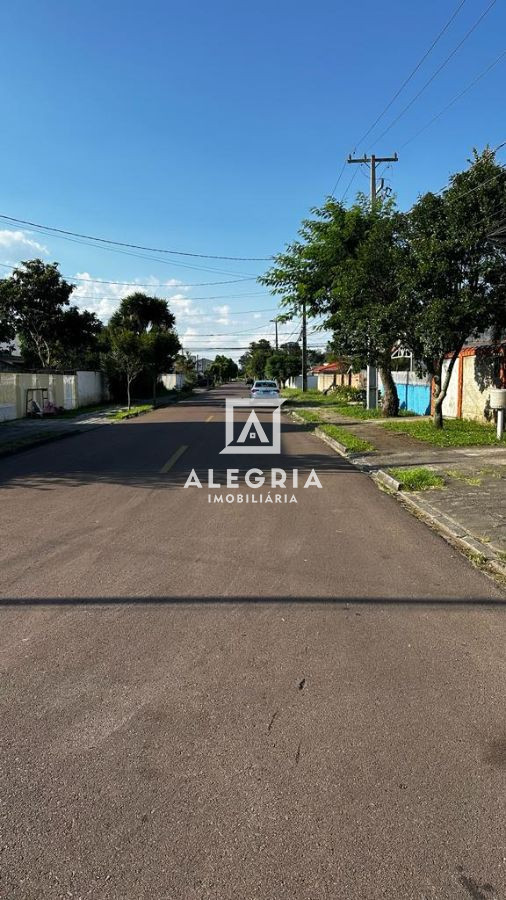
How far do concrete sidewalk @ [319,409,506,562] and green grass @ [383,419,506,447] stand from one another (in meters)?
0.48

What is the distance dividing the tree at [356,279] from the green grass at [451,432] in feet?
8.26

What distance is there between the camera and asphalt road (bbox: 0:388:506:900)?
2.33m

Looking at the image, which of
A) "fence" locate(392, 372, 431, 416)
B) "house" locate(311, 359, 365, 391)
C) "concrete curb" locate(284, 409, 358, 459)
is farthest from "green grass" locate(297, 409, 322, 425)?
"house" locate(311, 359, 365, 391)

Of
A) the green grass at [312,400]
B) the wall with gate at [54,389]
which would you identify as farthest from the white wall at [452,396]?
the wall with gate at [54,389]

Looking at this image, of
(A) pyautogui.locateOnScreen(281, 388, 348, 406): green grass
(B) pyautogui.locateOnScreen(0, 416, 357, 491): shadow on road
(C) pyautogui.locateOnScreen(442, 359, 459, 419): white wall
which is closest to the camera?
(B) pyautogui.locateOnScreen(0, 416, 357, 491): shadow on road

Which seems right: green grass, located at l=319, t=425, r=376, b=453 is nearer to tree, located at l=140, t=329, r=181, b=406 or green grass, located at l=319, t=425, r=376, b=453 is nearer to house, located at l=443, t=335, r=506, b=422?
house, located at l=443, t=335, r=506, b=422

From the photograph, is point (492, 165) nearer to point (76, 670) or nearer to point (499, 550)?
point (499, 550)

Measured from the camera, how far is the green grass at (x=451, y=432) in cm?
1483

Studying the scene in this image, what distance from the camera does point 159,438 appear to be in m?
17.7

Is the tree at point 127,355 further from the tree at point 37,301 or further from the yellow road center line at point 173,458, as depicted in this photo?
the yellow road center line at point 173,458

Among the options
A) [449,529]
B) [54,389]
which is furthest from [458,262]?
[54,389]

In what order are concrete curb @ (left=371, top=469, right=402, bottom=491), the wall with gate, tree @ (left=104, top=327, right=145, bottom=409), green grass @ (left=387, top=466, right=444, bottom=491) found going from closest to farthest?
1. green grass @ (left=387, top=466, right=444, bottom=491)
2. concrete curb @ (left=371, top=469, right=402, bottom=491)
3. the wall with gate
4. tree @ (left=104, top=327, right=145, bottom=409)

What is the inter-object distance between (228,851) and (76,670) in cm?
175

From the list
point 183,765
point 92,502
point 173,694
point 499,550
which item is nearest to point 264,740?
point 183,765
